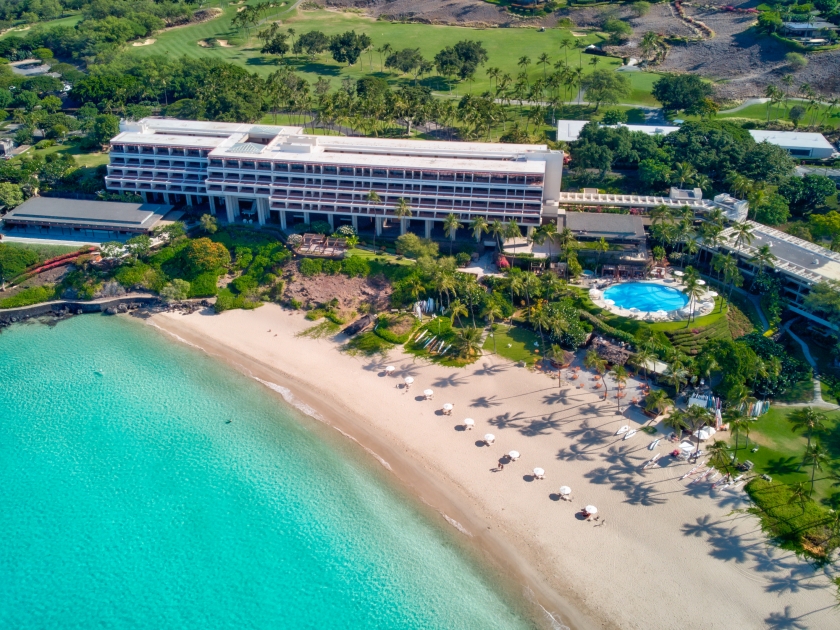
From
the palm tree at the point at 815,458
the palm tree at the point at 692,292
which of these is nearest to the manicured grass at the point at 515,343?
the palm tree at the point at 692,292

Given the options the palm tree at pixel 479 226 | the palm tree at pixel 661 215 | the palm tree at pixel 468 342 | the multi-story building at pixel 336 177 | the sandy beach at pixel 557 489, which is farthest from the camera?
the multi-story building at pixel 336 177

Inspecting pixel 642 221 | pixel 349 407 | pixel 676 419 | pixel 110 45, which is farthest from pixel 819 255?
pixel 110 45

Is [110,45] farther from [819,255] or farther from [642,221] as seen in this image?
[819,255]

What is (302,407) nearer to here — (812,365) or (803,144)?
(812,365)

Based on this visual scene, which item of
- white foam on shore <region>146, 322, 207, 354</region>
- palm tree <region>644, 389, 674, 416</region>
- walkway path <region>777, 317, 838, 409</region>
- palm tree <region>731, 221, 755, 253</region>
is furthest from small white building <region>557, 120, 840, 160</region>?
white foam on shore <region>146, 322, 207, 354</region>

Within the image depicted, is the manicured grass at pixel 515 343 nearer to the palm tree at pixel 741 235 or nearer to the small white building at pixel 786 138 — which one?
the palm tree at pixel 741 235

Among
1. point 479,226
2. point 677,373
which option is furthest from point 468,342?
point 677,373
